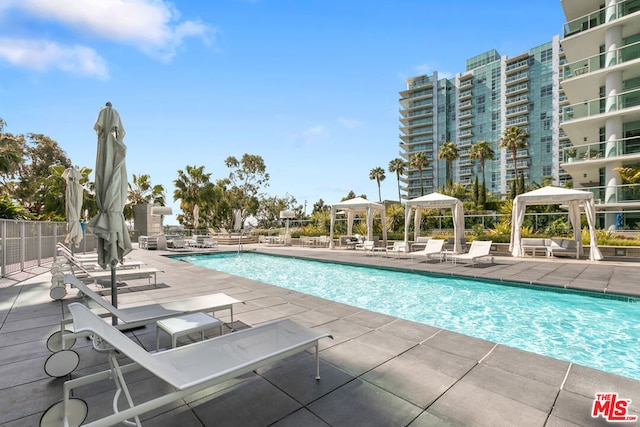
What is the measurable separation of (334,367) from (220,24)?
845cm

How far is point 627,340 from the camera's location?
176 inches

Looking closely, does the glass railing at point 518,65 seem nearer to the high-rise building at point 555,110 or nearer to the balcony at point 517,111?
the high-rise building at point 555,110

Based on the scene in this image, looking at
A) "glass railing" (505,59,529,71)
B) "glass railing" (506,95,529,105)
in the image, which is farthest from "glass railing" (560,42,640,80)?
"glass railing" (505,59,529,71)

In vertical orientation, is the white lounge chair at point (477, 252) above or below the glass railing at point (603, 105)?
below

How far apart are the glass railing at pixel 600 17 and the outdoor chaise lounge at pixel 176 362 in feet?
79.2

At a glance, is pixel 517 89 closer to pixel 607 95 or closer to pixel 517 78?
pixel 517 78

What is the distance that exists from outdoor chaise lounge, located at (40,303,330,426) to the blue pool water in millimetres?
3754

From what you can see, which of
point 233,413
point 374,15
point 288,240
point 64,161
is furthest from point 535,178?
point 64,161

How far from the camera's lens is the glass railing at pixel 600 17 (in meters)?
15.9

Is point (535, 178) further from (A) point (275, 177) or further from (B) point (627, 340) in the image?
(B) point (627, 340)

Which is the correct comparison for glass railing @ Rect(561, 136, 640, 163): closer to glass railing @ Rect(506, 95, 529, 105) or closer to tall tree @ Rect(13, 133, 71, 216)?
tall tree @ Rect(13, 133, 71, 216)

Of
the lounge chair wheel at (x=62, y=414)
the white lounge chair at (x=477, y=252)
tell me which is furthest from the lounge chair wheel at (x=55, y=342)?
the white lounge chair at (x=477, y=252)

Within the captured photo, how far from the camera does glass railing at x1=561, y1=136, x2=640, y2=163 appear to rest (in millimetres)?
15617

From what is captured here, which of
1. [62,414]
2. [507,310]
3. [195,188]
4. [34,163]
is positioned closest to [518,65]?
[195,188]
